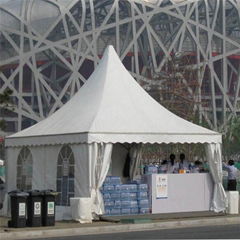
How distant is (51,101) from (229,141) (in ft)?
70.6

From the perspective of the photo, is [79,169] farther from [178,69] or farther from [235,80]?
[235,80]

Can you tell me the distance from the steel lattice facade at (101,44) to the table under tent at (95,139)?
52.5m

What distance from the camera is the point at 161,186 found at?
20766 millimetres

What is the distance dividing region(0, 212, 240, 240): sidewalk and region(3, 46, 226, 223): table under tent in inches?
35.7

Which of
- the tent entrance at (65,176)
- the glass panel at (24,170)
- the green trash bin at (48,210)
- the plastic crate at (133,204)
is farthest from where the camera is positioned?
the glass panel at (24,170)

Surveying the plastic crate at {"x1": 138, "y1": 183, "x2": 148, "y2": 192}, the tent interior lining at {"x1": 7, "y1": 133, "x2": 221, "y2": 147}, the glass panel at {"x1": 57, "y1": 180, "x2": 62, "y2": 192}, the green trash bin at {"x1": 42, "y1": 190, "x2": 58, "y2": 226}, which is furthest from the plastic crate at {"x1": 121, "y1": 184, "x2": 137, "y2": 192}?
the green trash bin at {"x1": 42, "y1": 190, "x2": 58, "y2": 226}

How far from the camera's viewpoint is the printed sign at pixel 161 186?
67.9 feet

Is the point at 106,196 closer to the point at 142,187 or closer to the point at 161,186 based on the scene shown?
the point at 142,187

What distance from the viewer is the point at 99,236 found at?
15.8 m

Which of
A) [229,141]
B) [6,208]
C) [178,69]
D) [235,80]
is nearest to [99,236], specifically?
[6,208]

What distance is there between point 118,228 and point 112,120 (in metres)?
3.83

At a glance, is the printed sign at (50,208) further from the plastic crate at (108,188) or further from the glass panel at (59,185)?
the glass panel at (59,185)

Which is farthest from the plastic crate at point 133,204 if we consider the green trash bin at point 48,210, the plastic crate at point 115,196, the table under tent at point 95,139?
the green trash bin at point 48,210

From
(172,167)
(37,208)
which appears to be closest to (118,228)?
(37,208)
